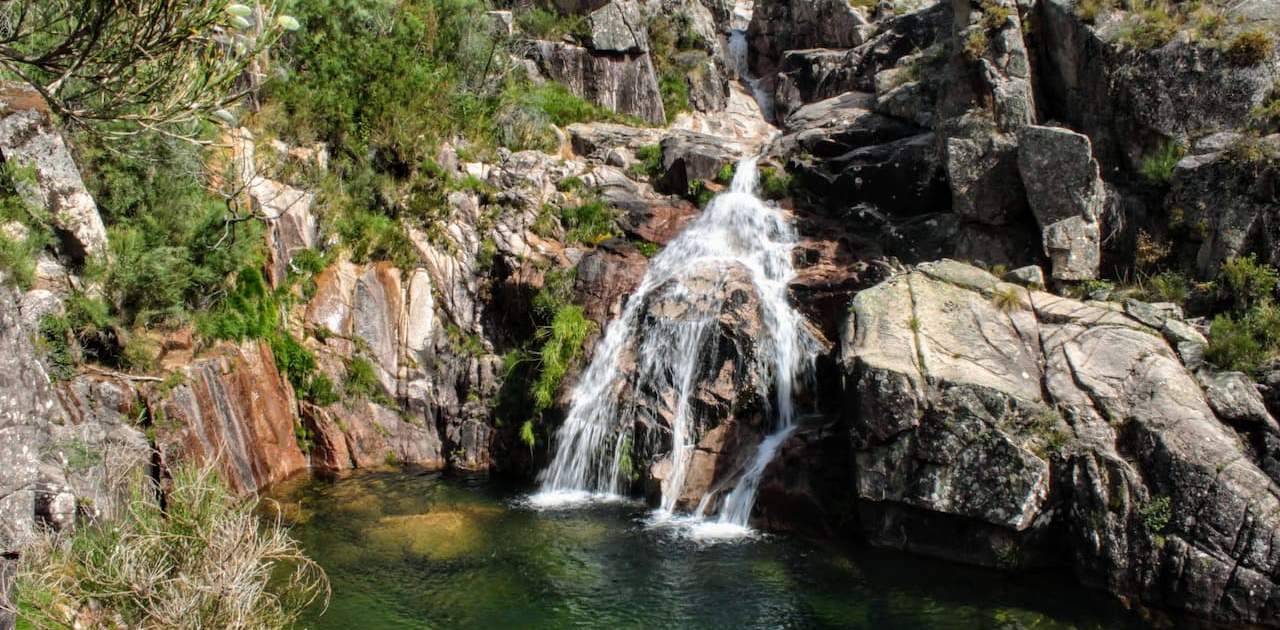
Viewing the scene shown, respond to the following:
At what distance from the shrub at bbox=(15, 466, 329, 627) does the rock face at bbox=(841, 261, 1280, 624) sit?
7.36 m

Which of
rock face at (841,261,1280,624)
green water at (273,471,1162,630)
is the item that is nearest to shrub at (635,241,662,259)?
rock face at (841,261,1280,624)

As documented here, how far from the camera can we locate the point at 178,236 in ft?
41.3

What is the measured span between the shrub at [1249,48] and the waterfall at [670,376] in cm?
771

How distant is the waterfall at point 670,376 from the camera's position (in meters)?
13.0

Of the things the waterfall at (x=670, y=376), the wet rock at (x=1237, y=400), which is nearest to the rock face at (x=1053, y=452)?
the wet rock at (x=1237, y=400)

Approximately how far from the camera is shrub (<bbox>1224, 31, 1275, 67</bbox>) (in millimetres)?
12844

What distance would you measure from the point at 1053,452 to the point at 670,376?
5999 mm

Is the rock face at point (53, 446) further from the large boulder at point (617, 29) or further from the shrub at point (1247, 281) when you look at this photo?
the large boulder at point (617, 29)

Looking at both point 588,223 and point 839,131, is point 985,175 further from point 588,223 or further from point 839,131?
point 588,223

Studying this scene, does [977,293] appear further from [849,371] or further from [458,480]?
[458,480]

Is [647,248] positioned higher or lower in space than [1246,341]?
higher

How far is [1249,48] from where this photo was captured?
13.0 metres

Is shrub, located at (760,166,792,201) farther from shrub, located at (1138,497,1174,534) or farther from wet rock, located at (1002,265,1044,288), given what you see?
shrub, located at (1138,497,1174,534)

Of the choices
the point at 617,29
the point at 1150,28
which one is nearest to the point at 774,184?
the point at 1150,28
